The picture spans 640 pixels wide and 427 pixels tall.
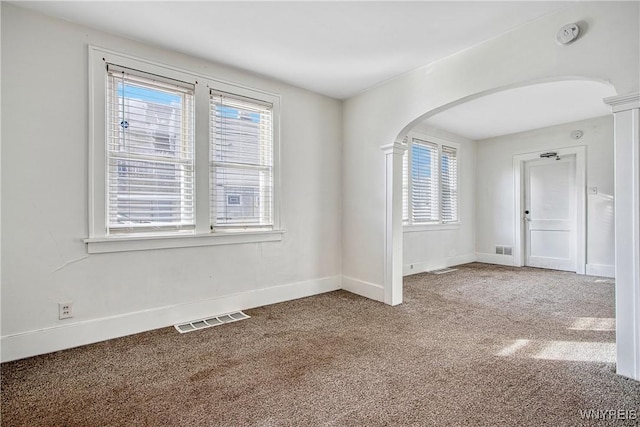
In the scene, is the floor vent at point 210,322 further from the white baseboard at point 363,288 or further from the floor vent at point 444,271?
the floor vent at point 444,271

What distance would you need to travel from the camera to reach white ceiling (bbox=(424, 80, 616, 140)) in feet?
12.7

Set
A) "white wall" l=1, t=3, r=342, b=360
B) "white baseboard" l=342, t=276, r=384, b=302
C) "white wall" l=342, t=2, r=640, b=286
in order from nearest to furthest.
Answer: "white wall" l=342, t=2, r=640, b=286 → "white wall" l=1, t=3, r=342, b=360 → "white baseboard" l=342, t=276, r=384, b=302

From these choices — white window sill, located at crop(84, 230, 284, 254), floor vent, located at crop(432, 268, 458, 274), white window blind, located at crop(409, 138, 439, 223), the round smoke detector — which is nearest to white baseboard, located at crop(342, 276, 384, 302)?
white window sill, located at crop(84, 230, 284, 254)

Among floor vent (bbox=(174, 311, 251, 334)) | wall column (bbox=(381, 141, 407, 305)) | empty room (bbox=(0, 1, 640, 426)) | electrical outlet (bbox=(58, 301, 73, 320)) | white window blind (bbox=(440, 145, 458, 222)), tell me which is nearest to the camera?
empty room (bbox=(0, 1, 640, 426))

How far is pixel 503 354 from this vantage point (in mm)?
2361

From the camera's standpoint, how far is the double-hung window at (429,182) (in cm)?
527

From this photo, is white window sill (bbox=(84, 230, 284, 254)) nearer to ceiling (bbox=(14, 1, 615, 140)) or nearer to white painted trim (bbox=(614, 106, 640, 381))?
ceiling (bbox=(14, 1, 615, 140))

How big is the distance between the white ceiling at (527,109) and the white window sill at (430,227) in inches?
71.0

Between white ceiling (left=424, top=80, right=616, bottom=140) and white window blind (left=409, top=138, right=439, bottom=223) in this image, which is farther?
white window blind (left=409, top=138, right=439, bottom=223)

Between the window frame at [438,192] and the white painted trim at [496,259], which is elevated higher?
the window frame at [438,192]

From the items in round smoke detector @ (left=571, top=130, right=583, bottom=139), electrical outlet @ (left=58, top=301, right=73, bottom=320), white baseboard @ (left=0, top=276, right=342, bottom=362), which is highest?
round smoke detector @ (left=571, top=130, right=583, bottom=139)

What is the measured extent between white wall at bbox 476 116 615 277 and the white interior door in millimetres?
263

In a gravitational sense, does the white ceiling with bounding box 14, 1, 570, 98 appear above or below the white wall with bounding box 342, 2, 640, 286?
above

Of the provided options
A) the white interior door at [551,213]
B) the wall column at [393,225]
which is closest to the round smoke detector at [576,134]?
the white interior door at [551,213]
